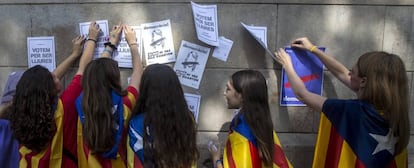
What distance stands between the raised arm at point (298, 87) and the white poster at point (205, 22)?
563 millimetres

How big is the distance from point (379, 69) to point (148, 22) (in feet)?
6.04

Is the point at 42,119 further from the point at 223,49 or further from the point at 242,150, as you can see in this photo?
the point at 223,49

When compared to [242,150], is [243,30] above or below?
above

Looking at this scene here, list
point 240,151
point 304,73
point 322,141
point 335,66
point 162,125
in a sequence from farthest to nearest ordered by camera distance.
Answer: point 304,73 < point 335,66 < point 322,141 < point 240,151 < point 162,125

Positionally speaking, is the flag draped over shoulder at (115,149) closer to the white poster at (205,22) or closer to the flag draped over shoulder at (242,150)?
the flag draped over shoulder at (242,150)

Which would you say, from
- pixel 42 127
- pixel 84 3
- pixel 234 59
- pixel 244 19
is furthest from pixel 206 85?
pixel 42 127

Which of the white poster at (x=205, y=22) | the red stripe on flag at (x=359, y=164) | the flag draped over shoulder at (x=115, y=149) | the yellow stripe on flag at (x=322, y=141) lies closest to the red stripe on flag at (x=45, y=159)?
the flag draped over shoulder at (x=115, y=149)

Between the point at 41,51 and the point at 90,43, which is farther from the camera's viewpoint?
the point at 41,51

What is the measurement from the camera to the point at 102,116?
8.75 ft

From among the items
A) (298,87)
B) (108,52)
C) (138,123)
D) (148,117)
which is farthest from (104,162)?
(298,87)

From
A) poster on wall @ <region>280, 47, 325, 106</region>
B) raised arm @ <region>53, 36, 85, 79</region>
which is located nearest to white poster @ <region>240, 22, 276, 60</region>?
poster on wall @ <region>280, 47, 325, 106</region>

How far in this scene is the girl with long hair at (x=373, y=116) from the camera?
2617 millimetres

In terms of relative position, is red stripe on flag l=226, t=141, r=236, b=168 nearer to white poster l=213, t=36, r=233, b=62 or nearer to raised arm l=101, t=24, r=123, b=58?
white poster l=213, t=36, r=233, b=62

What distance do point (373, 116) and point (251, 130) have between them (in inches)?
30.3
